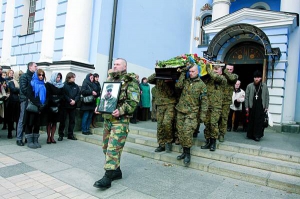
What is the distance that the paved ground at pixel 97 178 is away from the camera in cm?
348

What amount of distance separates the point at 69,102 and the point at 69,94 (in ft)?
0.79

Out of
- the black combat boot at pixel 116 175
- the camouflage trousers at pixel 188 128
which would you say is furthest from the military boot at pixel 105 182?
the camouflage trousers at pixel 188 128

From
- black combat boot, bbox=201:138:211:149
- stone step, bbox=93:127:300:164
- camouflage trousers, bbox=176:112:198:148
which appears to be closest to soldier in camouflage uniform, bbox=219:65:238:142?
stone step, bbox=93:127:300:164

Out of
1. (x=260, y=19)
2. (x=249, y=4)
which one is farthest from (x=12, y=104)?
(x=249, y=4)

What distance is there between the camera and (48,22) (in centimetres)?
916

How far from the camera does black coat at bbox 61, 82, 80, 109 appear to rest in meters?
6.48

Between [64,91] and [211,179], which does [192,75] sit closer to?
[211,179]

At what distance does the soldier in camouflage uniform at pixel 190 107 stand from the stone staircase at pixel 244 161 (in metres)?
0.60

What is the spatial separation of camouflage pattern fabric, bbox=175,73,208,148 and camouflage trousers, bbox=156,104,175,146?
376mm

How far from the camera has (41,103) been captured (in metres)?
5.64

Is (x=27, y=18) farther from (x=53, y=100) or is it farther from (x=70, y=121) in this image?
(x=53, y=100)

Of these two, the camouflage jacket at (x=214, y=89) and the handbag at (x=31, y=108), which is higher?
the camouflage jacket at (x=214, y=89)

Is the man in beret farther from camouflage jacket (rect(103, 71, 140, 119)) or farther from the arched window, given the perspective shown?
the arched window

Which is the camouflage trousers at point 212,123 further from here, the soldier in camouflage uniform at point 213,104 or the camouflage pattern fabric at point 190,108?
the camouflage pattern fabric at point 190,108
